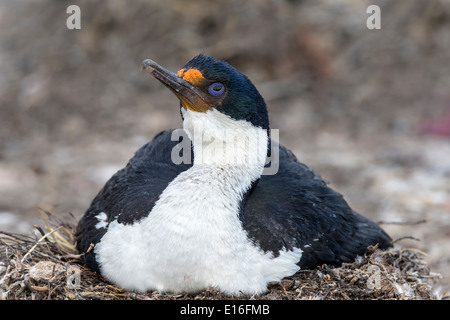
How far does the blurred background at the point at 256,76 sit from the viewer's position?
9.34 metres

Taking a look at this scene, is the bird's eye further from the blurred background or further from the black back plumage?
the blurred background

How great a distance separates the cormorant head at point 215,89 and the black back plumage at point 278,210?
57 centimetres

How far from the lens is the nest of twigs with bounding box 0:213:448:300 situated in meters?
4.37

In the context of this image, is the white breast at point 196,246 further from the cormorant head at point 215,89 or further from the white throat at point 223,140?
the cormorant head at point 215,89

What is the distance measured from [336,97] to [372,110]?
0.57m

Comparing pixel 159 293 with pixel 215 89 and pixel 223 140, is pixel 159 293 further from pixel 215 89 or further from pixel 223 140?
pixel 215 89

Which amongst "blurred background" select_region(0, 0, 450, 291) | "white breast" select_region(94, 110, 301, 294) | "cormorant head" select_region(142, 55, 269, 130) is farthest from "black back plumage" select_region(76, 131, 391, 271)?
"blurred background" select_region(0, 0, 450, 291)

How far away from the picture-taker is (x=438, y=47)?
1080 centimetres

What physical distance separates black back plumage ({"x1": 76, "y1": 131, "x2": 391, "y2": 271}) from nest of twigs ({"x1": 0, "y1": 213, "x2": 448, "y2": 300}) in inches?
4.9

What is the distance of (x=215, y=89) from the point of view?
4445 mm

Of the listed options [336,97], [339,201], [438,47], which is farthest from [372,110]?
[339,201]

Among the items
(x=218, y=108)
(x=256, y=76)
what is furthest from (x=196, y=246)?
(x=256, y=76)

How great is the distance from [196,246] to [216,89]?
1.04 metres
